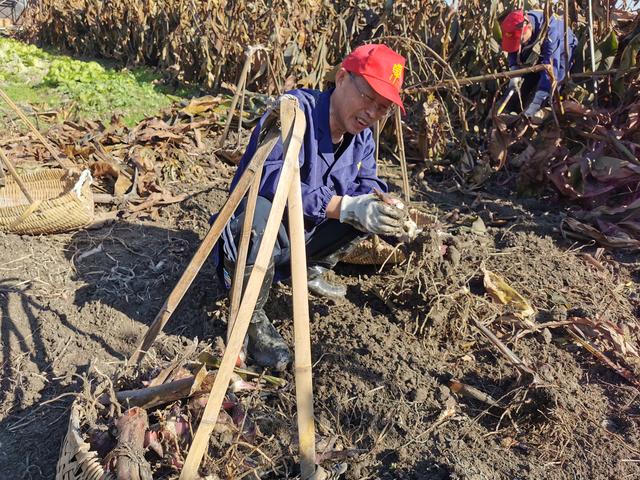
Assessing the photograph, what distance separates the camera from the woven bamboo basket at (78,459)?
1.39 metres

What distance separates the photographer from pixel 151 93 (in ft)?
18.3

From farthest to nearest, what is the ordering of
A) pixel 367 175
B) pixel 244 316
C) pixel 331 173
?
pixel 367 175
pixel 331 173
pixel 244 316

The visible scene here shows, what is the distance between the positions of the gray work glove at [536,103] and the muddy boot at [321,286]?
2219mm

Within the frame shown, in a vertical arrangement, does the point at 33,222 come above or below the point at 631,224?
below

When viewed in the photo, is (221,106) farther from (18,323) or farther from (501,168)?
(18,323)

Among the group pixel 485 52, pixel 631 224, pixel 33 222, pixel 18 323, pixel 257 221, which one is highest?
pixel 485 52

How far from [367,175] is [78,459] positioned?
179cm

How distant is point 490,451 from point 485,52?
3.84 m

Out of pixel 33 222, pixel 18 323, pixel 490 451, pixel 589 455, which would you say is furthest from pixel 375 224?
pixel 33 222

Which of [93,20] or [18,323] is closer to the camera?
[18,323]

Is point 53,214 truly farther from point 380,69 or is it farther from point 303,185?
point 380,69

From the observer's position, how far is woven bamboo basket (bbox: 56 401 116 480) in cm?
139

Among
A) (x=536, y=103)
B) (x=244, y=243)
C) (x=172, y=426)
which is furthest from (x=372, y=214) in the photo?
(x=536, y=103)

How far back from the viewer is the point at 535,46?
13.4 ft
